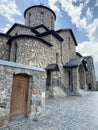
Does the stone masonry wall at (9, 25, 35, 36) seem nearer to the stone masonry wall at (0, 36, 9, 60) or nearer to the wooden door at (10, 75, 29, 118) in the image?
the stone masonry wall at (0, 36, 9, 60)

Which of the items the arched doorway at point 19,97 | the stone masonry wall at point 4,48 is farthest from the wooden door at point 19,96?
the stone masonry wall at point 4,48

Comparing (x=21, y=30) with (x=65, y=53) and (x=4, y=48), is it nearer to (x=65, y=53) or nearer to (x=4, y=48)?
(x=4, y=48)

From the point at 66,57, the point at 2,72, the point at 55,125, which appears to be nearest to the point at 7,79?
the point at 2,72

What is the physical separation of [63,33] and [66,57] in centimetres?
345

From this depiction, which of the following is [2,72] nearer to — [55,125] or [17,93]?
[17,93]

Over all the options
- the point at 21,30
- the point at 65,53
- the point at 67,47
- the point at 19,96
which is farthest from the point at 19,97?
the point at 67,47

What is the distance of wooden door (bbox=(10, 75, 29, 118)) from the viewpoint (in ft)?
13.5

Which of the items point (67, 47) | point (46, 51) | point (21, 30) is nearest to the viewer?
point (46, 51)

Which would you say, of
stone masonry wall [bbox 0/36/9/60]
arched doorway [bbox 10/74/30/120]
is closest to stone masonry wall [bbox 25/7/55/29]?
stone masonry wall [bbox 0/36/9/60]

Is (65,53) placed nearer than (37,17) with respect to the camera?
Yes

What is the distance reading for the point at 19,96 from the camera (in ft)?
14.3

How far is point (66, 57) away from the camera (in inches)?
674

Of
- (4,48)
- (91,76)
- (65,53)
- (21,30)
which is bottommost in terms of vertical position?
(91,76)

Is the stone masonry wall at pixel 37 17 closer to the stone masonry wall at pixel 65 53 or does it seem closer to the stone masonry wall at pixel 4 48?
the stone masonry wall at pixel 65 53
